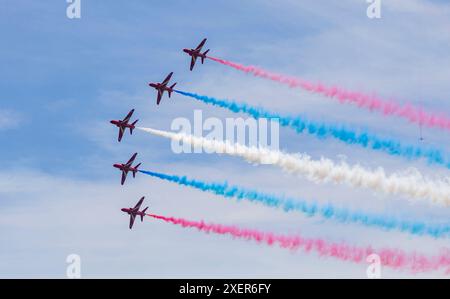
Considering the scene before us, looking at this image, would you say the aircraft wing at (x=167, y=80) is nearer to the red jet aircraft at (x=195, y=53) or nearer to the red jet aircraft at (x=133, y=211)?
the red jet aircraft at (x=195, y=53)

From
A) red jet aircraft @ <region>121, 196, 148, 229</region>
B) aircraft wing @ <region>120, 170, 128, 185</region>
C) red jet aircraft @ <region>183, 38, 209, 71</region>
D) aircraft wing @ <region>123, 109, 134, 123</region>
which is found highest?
red jet aircraft @ <region>183, 38, 209, 71</region>

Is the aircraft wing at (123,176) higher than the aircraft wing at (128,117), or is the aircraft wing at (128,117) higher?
the aircraft wing at (128,117)

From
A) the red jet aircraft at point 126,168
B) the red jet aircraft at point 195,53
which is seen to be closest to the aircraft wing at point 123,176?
the red jet aircraft at point 126,168

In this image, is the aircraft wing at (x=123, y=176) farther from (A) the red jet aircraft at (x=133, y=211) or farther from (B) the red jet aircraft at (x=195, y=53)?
(B) the red jet aircraft at (x=195, y=53)

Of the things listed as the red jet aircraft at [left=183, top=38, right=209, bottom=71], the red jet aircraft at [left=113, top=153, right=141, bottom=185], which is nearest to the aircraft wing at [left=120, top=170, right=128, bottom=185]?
the red jet aircraft at [left=113, top=153, right=141, bottom=185]

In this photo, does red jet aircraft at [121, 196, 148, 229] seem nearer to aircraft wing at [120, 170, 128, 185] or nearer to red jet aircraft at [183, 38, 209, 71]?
aircraft wing at [120, 170, 128, 185]

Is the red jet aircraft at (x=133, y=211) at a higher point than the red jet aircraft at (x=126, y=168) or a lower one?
lower

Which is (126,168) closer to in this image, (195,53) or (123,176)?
(123,176)

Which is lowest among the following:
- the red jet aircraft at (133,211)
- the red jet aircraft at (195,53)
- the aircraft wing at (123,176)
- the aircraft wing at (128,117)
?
the red jet aircraft at (133,211)

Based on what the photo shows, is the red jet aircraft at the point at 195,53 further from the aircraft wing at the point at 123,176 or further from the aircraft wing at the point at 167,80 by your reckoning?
the aircraft wing at the point at 123,176

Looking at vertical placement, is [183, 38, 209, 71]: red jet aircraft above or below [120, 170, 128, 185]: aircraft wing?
above

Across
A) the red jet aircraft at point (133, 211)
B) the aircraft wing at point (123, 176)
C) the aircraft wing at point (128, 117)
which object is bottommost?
the red jet aircraft at point (133, 211)
